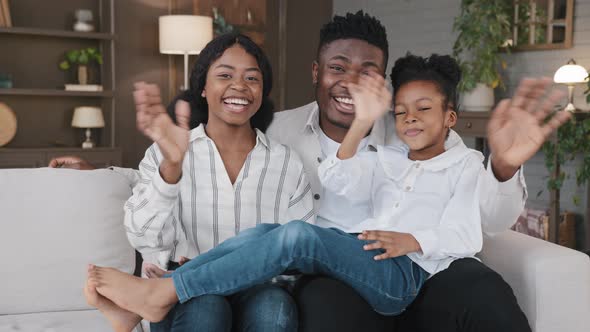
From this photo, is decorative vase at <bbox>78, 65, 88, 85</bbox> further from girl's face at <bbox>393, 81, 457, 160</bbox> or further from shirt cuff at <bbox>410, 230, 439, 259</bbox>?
shirt cuff at <bbox>410, 230, 439, 259</bbox>

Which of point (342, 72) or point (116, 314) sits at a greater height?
point (342, 72)

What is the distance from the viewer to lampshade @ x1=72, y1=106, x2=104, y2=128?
17.7ft

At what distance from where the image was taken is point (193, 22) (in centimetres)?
552

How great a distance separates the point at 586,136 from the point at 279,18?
10.1ft

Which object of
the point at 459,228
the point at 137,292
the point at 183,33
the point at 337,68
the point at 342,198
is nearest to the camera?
the point at 137,292

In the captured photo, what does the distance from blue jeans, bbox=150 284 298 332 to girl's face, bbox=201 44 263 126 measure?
53 cm

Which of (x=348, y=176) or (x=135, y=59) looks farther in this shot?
(x=135, y=59)

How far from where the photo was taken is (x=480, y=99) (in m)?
5.17

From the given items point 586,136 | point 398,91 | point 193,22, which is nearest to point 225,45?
point 398,91

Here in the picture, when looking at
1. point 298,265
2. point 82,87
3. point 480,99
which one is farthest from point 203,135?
point 82,87

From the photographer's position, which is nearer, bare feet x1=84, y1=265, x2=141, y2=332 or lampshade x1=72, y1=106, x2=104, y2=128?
bare feet x1=84, y1=265, x2=141, y2=332

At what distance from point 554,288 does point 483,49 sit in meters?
3.54

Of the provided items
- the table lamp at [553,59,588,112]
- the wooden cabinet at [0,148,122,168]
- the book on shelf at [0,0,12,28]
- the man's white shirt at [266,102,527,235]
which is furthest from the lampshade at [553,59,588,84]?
the book on shelf at [0,0,12,28]

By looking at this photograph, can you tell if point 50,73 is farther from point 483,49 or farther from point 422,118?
point 422,118
